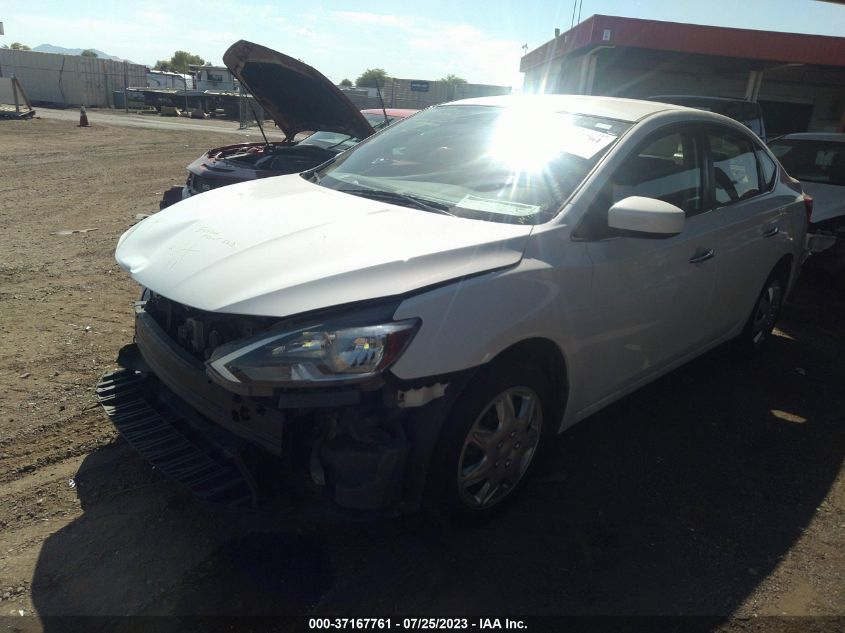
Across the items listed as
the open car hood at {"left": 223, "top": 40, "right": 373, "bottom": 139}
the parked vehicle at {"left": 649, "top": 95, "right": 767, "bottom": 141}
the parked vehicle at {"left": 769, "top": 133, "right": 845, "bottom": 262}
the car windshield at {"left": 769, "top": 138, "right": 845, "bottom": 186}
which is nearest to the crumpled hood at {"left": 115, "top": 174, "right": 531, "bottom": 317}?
the open car hood at {"left": 223, "top": 40, "right": 373, "bottom": 139}

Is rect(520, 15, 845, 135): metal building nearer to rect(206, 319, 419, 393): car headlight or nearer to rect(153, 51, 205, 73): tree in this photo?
rect(206, 319, 419, 393): car headlight

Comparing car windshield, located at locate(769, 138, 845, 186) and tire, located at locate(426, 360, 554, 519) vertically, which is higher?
car windshield, located at locate(769, 138, 845, 186)

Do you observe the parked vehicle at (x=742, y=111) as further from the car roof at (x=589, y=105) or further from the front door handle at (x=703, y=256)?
the front door handle at (x=703, y=256)

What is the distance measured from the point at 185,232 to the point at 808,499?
10.5 ft

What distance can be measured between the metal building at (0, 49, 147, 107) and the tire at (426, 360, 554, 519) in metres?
41.8

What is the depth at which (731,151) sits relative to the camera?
154 inches

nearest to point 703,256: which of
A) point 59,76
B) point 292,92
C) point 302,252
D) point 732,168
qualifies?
point 732,168

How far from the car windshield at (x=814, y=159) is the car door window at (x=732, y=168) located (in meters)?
3.64

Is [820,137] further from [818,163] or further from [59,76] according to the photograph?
[59,76]

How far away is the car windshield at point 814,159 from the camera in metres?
7.00

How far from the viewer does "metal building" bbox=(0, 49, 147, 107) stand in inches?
1459

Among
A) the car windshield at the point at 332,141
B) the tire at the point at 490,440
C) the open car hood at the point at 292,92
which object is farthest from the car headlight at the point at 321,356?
the car windshield at the point at 332,141

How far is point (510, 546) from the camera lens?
2.60 meters

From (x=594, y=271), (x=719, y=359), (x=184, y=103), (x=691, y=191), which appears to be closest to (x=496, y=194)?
(x=594, y=271)
